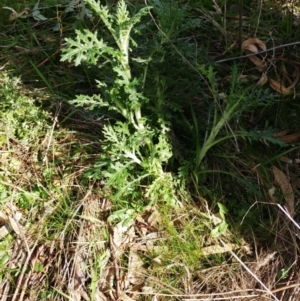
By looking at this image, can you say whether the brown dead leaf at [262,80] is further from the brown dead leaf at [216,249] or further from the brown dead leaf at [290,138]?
the brown dead leaf at [216,249]

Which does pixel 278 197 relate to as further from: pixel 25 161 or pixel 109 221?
pixel 25 161

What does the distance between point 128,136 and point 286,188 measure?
73cm

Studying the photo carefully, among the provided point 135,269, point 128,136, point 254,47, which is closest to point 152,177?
point 128,136

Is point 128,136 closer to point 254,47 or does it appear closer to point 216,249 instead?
point 216,249


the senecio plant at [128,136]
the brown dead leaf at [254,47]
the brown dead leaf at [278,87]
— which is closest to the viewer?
the senecio plant at [128,136]

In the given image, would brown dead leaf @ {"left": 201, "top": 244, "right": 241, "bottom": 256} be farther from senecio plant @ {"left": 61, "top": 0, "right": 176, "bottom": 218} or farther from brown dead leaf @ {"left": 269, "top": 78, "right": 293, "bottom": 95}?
brown dead leaf @ {"left": 269, "top": 78, "right": 293, "bottom": 95}

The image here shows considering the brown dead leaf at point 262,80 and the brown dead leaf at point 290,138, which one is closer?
the brown dead leaf at point 290,138

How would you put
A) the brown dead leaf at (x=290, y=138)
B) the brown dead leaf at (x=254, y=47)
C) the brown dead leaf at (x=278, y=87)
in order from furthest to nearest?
the brown dead leaf at (x=254, y=47), the brown dead leaf at (x=278, y=87), the brown dead leaf at (x=290, y=138)

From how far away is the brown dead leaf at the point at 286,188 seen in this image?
2316mm

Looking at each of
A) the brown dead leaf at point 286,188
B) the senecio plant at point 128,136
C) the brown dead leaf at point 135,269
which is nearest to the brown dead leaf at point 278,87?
the brown dead leaf at point 286,188

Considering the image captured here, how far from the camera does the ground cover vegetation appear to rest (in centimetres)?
217

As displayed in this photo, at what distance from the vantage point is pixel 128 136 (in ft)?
7.41

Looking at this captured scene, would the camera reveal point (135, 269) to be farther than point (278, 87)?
No

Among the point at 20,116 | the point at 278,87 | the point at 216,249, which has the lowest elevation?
the point at 216,249
